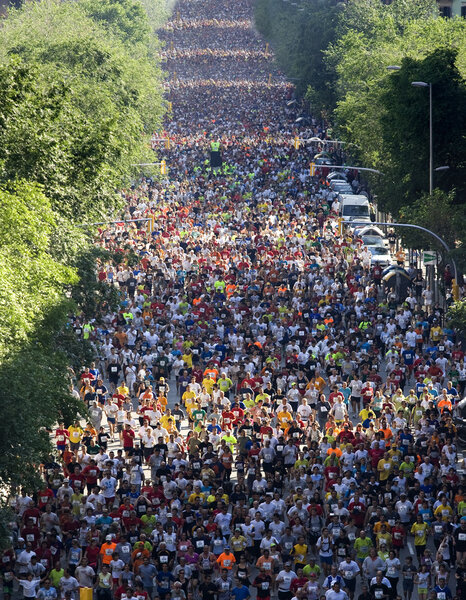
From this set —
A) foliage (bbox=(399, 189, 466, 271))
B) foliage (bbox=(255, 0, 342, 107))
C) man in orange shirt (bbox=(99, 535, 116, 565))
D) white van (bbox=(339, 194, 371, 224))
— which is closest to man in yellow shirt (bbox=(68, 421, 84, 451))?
man in orange shirt (bbox=(99, 535, 116, 565))

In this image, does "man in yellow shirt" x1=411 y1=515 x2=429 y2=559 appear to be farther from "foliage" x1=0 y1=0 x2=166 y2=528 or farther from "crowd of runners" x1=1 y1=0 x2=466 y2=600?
"foliage" x1=0 y1=0 x2=166 y2=528

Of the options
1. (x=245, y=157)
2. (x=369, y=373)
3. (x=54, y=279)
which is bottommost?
(x=245, y=157)

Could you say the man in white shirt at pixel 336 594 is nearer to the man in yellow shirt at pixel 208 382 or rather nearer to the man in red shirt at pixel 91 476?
the man in red shirt at pixel 91 476

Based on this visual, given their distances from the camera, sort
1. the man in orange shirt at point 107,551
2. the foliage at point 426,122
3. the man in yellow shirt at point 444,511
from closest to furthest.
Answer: the man in orange shirt at point 107,551 < the man in yellow shirt at point 444,511 < the foliage at point 426,122

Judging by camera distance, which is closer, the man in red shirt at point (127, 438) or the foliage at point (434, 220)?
the man in red shirt at point (127, 438)

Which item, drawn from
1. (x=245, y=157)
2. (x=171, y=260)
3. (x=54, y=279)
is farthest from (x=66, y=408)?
(x=245, y=157)

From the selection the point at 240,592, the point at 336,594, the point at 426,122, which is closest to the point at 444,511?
the point at 336,594

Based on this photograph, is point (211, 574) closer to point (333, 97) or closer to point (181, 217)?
point (181, 217)

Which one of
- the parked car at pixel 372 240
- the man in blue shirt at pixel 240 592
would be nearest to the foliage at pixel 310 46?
the parked car at pixel 372 240
